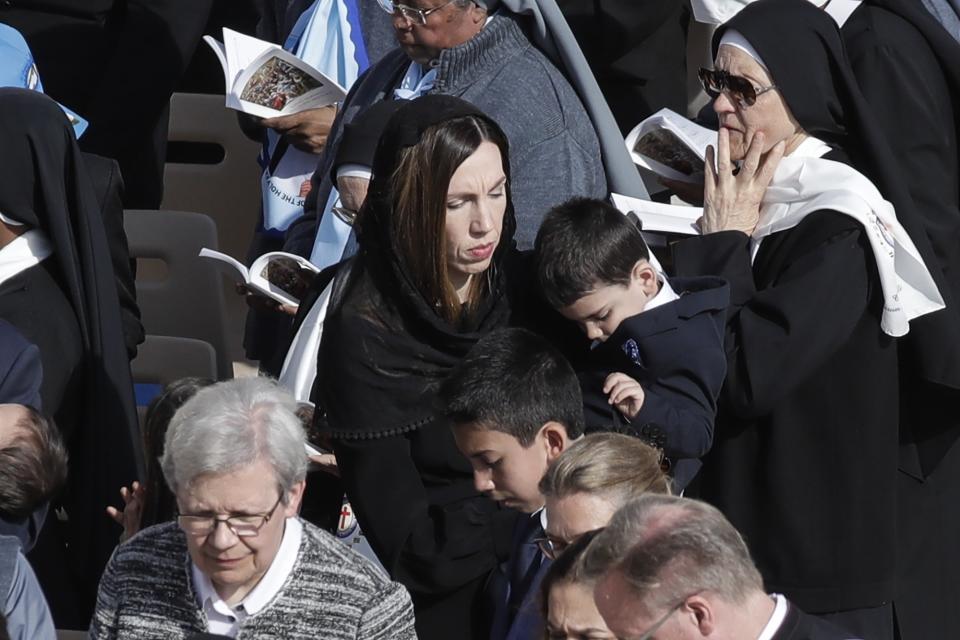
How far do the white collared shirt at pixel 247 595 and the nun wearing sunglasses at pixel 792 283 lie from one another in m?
1.17

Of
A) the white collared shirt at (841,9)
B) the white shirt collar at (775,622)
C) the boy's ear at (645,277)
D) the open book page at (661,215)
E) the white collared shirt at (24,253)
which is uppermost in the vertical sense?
the white collared shirt at (841,9)

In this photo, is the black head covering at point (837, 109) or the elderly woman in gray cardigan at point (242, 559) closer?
the elderly woman in gray cardigan at point (242, 559)

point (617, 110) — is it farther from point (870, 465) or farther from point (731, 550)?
point (731, 550)

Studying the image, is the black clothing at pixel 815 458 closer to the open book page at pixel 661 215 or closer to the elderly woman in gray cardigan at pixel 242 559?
the open book page at pixel 661 215

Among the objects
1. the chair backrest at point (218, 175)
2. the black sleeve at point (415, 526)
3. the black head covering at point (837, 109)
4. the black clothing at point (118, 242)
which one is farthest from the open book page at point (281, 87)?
the chair backrest at point (218, 175)

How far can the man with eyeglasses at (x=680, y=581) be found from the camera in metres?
2.81

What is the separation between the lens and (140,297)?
5.88m

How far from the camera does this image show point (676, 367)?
3990mm

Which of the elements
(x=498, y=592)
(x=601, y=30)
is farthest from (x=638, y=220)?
(x=601, y=30)

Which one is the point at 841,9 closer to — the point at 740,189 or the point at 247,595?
the point at 740,189

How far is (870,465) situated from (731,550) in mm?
1590

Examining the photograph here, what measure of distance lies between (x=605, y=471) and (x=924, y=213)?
1.68 meters

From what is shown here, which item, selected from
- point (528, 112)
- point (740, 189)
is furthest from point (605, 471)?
point (528, 112)

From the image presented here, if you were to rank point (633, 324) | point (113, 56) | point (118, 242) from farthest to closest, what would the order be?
point (113, 56) → point (118, 242) → point (633, 324)
